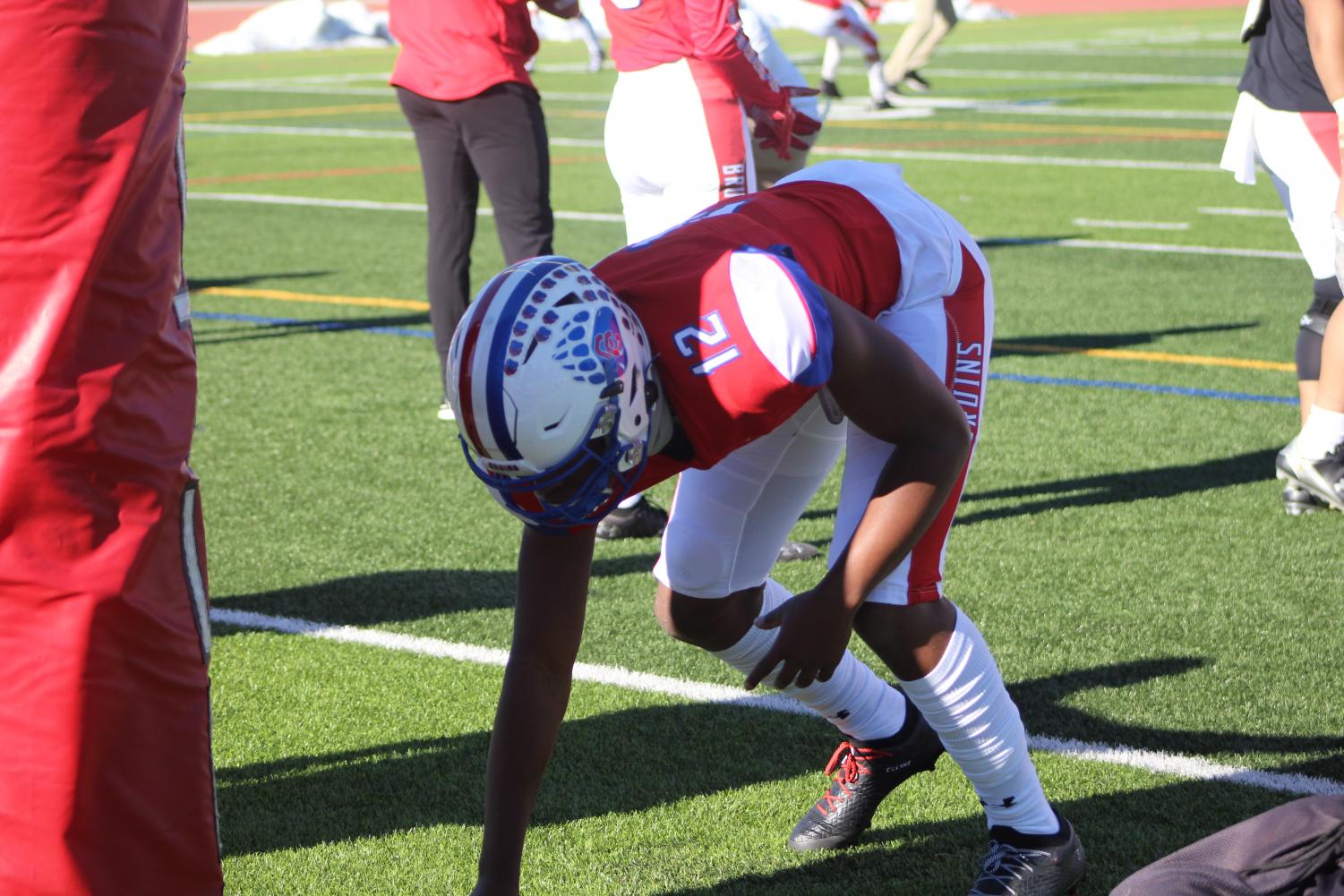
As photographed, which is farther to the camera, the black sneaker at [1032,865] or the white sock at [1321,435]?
the white sock at [1321,435]

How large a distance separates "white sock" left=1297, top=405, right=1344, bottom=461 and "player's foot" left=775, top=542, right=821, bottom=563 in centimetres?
159

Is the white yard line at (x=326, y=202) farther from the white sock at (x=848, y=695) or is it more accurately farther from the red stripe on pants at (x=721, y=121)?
the white sock at (x=848, y=695)

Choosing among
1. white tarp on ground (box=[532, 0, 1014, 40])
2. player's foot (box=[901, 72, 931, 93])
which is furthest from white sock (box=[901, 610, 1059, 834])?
white tarp on ground (box=[532, 0, 1014, 40])

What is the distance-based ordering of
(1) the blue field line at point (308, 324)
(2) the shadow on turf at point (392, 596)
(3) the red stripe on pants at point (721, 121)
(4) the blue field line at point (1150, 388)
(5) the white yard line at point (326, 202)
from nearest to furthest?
(2) the shadow on turf at point (392, 596) < (3) the red stripe on pants at point (721, 121) < (4) the blue field line at point (1150, 388) < (1) the blue field line at point (308, 324) < (5) the white yard line at point (326, 202)

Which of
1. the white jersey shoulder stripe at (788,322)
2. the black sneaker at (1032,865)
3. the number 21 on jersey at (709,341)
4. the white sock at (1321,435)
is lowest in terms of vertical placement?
the white sock at (1321,435)

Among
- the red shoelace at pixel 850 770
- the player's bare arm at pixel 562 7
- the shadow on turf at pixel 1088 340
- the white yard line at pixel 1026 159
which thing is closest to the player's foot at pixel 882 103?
the white yard line at pixel 1026 159

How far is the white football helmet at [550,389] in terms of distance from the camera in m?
2.35

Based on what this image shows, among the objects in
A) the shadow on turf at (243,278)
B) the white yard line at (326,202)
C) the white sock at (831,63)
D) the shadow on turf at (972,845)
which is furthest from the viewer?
the white sock at (831,63)

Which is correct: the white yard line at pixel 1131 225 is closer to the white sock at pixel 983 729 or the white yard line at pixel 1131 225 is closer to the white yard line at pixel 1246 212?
the white yard line at pixel 1246 212

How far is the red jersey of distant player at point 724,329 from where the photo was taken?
8.29ft

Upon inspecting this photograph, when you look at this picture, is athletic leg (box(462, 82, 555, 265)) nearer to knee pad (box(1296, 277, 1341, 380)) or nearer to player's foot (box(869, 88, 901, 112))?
knee pad (box(1296, 277, 1341, 380))

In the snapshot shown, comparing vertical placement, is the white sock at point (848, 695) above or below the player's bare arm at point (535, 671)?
below

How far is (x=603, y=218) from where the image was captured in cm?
1205

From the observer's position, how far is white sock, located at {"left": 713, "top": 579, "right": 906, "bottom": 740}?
327 centimetres
